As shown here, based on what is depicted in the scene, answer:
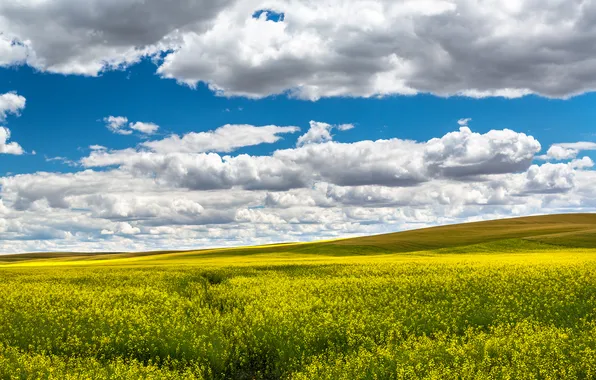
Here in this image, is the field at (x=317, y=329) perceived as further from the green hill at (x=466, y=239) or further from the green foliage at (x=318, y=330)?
the green hill at (x=466, y=239)

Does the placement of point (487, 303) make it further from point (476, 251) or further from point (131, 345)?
point (476, 251)

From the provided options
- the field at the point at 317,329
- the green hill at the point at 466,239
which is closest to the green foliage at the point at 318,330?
the field at the point at 317,329

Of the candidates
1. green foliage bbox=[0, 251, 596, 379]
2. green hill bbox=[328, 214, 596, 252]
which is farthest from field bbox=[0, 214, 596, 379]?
green hill bbox=[328, 214, 596, 252]

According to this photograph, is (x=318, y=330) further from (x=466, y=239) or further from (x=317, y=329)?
(x=466, y=239)

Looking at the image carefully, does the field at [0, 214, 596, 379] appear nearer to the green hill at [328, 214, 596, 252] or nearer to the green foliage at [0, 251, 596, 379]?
the green foliage at [0, 251, 596, 379]

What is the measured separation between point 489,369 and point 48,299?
61.0 ft

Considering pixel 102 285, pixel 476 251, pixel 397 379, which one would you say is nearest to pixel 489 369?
pixel 397 379

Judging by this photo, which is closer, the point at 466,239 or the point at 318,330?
the point at 318,330

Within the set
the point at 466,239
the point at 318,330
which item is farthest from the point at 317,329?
the point at 466,239

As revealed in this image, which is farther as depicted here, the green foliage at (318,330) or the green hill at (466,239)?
the green hill at (466,239)

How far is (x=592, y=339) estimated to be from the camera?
43.0ft

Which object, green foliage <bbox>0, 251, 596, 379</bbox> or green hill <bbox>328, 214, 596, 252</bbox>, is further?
green hill <bbox>328, 214, 596, 252</bbox>

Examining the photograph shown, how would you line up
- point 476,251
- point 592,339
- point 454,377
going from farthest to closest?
point 476,251 → point 592,339 → point 454,377

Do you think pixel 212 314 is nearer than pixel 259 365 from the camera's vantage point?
No
